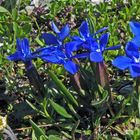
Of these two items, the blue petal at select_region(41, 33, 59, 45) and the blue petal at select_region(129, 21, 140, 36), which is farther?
the blue petal at select_region(41, 33, 59, 45)

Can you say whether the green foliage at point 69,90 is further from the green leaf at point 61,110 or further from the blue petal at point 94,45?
the blue petal at point 94,45

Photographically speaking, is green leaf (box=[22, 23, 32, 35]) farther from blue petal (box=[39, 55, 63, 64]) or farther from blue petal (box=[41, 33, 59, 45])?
blue petal (box=[39, 55, 63, 64])

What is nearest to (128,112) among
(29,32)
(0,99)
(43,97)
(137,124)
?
(137,124)

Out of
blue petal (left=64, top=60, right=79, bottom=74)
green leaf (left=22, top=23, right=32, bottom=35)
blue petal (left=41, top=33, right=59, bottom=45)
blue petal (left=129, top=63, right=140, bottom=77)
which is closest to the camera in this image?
blue petal (left=129, top=63, right=140, bottom=77)

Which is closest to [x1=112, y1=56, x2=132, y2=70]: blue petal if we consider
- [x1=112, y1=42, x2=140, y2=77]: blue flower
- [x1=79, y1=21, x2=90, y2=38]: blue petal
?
[x1=112, y1=42, x2=140, y2=77]: blue flower

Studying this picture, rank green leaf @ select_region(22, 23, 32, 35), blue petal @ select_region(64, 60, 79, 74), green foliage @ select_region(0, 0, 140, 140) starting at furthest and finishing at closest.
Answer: green leaf @ select_region(22, 23, 32, 35) → green foliage @ select_region(0, 0, 140, 140) → blue petal @ select_region(64, 60, 79, 74)

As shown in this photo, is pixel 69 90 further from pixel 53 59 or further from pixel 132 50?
pixel 132 50
